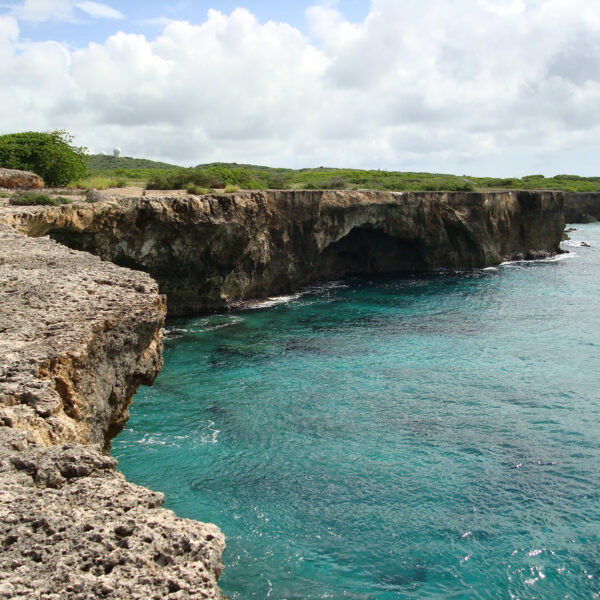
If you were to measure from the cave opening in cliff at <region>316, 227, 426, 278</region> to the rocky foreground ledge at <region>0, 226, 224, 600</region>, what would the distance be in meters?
34.2

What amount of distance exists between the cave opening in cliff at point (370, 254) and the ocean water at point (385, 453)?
15.8 m

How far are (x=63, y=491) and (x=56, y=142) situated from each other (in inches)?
1456

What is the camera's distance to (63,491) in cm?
577

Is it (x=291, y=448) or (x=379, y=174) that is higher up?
(x=379, y=174)

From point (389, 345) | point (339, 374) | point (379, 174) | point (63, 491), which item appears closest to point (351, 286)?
point (389, 345)

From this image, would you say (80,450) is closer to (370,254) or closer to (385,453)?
(385,453)

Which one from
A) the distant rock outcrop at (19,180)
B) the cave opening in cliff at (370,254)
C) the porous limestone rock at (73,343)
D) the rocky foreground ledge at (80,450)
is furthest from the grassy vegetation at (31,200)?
the cave opening in cliff at (370,254)

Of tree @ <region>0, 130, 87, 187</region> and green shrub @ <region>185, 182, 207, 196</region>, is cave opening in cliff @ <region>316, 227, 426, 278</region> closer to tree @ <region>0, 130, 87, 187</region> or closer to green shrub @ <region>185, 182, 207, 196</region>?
green shrub @ <region>185, 182, 207, 196</region>

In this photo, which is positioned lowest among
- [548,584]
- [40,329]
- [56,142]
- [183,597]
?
[548,584]

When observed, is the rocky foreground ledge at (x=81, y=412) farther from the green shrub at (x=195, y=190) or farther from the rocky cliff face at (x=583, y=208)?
the rocky cliff face at (x=583, y=208)

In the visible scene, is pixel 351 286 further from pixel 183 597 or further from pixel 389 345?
pixel 183 597

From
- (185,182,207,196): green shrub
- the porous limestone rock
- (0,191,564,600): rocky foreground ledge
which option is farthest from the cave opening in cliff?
the porous limestone rock

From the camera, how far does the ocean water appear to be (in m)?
11.6

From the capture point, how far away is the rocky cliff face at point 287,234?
95.3 feet
